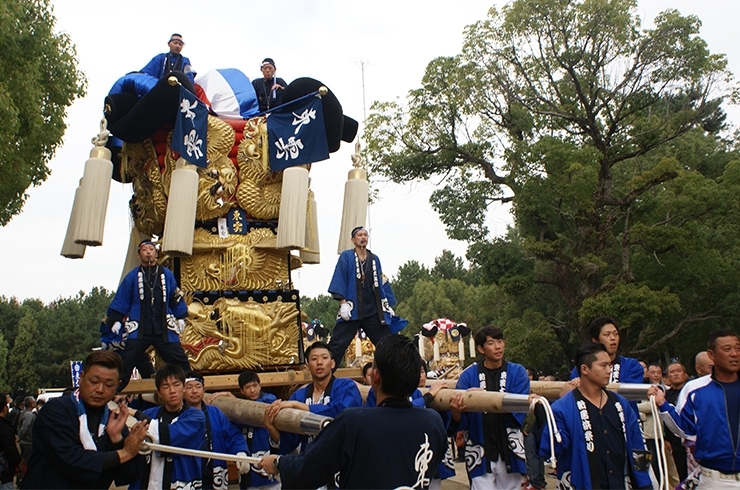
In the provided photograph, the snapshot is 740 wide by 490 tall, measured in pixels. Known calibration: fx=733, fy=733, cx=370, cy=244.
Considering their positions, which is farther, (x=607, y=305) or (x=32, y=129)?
(x=607, y=305)

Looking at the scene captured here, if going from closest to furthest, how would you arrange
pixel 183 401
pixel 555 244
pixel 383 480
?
pixel 383 480
pixel 183 401
pixel 555 244

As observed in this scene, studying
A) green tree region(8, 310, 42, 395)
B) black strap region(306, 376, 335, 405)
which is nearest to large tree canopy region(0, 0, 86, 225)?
black strap region(306, 376, 335, 405)

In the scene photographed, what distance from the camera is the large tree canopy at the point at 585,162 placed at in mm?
18766

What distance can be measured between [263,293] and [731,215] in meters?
14.4

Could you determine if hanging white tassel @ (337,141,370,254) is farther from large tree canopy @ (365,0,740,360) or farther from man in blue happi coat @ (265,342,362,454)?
large tree canopy @ (365,0,740,360)

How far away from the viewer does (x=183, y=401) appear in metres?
5.36

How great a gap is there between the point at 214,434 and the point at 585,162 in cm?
1539

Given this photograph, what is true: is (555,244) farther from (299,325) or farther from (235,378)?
(235,378)

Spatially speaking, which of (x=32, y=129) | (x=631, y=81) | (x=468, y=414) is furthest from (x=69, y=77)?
(x=631, y=81)

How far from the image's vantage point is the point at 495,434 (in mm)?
5422

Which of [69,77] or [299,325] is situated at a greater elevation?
[69,77]

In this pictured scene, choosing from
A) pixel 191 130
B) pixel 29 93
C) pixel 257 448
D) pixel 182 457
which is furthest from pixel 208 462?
pixel 29 93

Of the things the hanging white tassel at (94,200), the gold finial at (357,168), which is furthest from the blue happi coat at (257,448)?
the gold finial at (357,168)

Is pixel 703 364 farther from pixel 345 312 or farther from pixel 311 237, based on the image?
pixel 311 237
